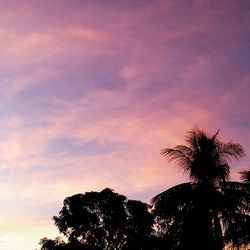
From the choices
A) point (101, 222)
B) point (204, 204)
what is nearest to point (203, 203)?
point (204, 204)

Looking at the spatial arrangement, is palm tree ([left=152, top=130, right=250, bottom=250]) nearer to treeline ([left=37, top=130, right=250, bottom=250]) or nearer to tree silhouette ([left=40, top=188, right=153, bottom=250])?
treeline ([left=37, top=130, right=250, bottom=250])

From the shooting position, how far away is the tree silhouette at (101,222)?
48938 millimetres

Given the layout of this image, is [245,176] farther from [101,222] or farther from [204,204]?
[101,222]

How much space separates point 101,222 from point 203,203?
27.3m

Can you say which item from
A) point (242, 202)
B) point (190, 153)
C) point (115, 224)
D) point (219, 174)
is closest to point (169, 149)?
point (190, 153)

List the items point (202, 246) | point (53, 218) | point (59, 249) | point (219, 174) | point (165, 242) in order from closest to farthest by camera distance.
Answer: point (202, 246) < point (219, 174) < point (165, 242) < point (59, 249) < point (53, 218)

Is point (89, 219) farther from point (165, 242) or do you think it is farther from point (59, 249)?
point (165, 242)

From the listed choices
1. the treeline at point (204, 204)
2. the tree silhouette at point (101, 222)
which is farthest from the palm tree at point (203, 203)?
the tree silhouette at point (101, 222)

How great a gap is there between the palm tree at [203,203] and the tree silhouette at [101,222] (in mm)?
22239

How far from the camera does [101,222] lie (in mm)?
50469

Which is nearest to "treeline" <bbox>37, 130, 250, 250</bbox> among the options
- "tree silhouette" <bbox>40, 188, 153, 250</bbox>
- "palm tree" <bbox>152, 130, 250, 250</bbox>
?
"palm tree" <bbox>152, 130, 250, 250</bbox>

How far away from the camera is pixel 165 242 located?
93.1ft

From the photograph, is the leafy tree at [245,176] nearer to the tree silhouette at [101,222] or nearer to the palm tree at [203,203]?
the palm tree at [203,203]

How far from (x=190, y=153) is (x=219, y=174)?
7.61 feet
